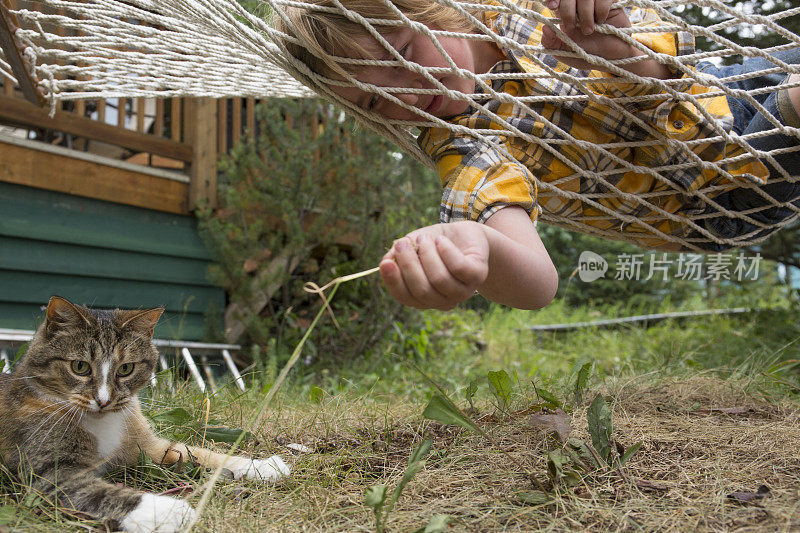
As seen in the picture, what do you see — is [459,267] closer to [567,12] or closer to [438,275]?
[438,275]

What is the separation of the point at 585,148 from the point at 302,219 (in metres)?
2.19

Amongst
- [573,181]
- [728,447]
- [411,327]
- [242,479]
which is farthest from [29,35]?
[411,327]

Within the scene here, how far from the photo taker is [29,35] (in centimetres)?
154

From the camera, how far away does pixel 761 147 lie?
1.46m

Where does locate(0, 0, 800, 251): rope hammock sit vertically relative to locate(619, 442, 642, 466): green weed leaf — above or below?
above

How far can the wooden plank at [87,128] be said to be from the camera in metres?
2.67

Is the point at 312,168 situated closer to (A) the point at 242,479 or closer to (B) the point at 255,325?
(B) the point at 255,325

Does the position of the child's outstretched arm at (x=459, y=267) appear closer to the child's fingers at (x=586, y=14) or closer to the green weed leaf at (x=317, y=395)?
the child's fingers at (x=586, y=14)

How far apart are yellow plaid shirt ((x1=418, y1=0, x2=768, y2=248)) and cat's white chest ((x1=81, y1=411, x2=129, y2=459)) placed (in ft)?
2.44

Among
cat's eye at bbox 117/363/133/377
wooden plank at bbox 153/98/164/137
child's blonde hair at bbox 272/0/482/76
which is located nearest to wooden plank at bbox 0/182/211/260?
wooden plank at bbox 153/98/164/137

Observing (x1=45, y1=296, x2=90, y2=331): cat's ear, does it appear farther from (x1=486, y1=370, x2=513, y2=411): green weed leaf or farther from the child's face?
(x1=486, y1=370, x2=513, y2=411): green weed leaf

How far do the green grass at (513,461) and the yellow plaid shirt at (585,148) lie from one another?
1.37 ft

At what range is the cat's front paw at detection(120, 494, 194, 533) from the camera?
0.80 m

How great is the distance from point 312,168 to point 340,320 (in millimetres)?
897
